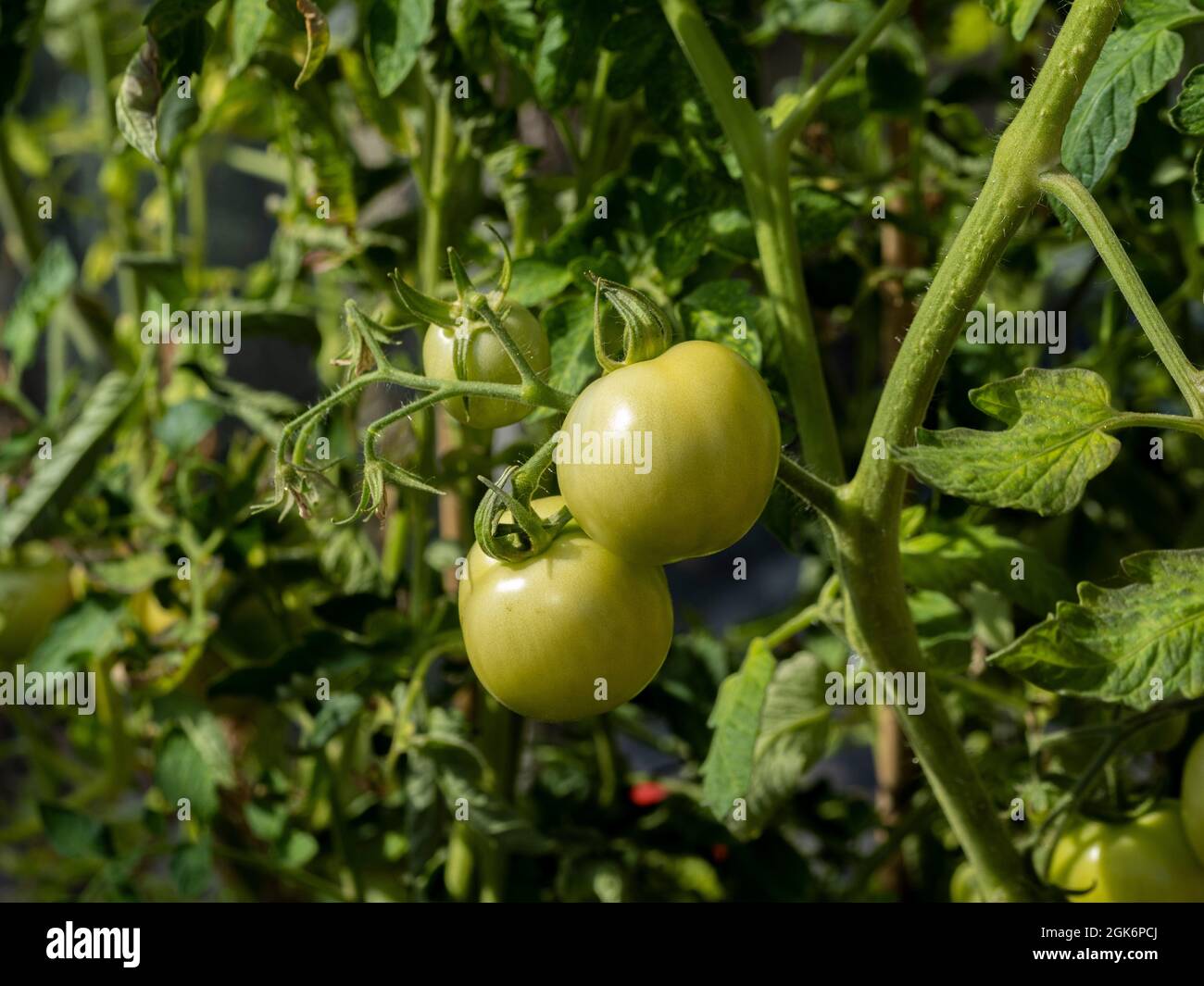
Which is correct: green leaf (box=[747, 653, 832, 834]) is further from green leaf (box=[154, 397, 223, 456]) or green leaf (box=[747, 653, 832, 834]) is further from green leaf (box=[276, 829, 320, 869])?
green leaf (box=[154, 397, 223, 456])

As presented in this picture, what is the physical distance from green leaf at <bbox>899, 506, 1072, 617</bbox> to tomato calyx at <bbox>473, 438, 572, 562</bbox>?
0.21 meters

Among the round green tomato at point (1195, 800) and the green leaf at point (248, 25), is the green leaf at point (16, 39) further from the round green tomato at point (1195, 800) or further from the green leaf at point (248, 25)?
the round green tomato at point (1195, 800)

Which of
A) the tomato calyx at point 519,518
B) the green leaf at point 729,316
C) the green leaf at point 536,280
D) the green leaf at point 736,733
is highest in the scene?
the green leaf at point 536,280

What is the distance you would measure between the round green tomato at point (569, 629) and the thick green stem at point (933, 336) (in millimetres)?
89

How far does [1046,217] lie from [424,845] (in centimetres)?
52

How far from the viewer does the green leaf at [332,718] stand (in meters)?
0.63

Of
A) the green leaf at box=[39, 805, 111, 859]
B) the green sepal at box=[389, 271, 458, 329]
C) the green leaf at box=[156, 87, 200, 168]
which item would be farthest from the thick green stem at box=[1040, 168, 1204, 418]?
the green leaf at box=[39, 805, 111, 859]

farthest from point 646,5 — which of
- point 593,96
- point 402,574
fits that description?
point 402,574

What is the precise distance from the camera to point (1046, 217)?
747 millimetres

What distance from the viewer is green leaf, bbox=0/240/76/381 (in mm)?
810

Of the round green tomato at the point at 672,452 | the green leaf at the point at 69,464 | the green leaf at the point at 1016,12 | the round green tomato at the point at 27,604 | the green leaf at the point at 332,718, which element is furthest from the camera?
the round green tomato at the point at 27,604

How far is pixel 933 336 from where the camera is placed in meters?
0.44

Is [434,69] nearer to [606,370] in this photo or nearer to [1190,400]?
[606,370]

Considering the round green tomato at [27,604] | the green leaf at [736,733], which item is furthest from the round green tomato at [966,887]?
the round green tomato at [27,604]
